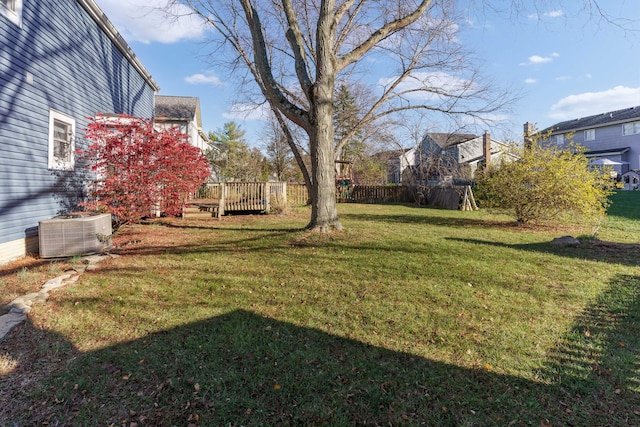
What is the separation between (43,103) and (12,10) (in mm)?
1638

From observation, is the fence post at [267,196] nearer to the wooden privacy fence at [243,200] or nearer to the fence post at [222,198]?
the wooden privacy fence at [243,200]

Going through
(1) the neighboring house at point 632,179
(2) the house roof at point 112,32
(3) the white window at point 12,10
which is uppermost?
(2) the house roof at point 112,32

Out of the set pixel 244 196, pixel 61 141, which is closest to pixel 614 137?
pixel 244 196

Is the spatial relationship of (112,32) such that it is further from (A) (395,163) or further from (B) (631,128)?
(B) (631,128)

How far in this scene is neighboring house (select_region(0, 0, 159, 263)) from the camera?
5691 mm

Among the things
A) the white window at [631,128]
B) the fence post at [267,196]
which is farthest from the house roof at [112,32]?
the white window at [631,128]

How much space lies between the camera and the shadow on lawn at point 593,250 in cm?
574

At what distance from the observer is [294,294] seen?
4125 mm

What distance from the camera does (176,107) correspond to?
20.1 meters

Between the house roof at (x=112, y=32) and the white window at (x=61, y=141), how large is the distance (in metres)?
3.32

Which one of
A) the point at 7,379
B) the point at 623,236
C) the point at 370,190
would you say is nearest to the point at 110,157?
the point at 7,379

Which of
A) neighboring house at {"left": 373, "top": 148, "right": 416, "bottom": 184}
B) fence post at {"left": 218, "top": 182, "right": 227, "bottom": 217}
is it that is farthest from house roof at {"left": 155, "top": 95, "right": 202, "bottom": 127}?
neighboring house at {"left": 373, "top": 148, "right": 416, "bottom": 184}

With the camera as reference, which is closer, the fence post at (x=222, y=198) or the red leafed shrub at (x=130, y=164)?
→ the red leafed shrub at (x=130, y=164)

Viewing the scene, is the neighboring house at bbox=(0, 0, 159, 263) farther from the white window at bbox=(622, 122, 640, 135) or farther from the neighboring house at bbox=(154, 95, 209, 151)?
the white window at bbox=(622, 122, 640, 135)
